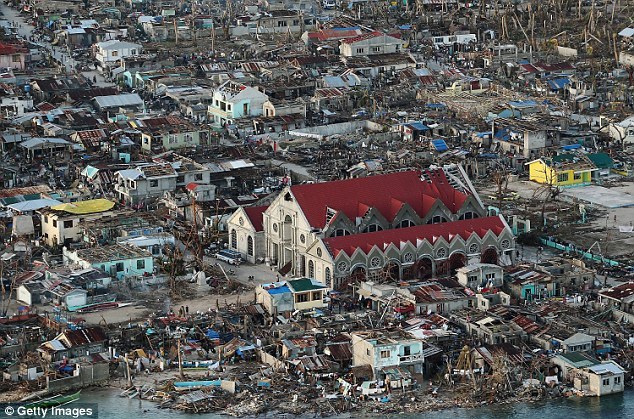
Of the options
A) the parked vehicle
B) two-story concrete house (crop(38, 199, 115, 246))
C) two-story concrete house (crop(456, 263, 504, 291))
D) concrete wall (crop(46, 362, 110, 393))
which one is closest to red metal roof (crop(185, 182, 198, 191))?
two-story concrete house (crop(38, 199, 115, 246))

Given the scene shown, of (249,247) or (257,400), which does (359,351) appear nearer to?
(257,400)

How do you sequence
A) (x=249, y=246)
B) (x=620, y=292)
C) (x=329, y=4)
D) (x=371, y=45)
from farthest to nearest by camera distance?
(x=329, y=4), (x=371, y=45), (x=249, y=246), (x=620, y=292)

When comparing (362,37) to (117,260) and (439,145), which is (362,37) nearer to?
(439,145)

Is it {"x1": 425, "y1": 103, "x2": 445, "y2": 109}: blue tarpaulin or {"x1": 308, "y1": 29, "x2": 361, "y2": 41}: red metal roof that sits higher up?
{"x1": 308, "y1": 29, "x2": 361, "y2": 41}: red metal roof

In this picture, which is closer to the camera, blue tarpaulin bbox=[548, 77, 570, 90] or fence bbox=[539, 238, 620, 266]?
fence bbox=[539, 238, 620, 266]

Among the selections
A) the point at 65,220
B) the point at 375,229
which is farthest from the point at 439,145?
the point at 65,220

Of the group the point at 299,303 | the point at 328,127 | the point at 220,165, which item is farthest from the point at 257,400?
the point at 328,127

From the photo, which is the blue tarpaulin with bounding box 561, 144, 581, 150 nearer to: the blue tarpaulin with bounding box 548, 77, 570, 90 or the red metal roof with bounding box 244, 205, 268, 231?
the blue tarpaulin with bounding box 548, 77, 570, 90

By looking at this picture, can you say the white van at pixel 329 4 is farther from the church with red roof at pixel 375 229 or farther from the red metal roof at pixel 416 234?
the red metal roof at pixel 416 234
